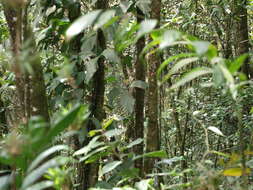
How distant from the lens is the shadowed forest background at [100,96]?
843 millimetres

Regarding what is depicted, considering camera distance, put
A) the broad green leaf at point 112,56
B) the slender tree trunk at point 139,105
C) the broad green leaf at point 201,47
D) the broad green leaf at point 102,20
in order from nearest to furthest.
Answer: the broad green leaf at point 201,47
the broad green leaf at point 102,20
the broad green leaf at point 112,56
the slender tree trunk at point 139,105

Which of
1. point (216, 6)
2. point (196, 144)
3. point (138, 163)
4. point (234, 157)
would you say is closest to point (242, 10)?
point (216, 6)

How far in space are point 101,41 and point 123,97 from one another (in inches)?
12.2

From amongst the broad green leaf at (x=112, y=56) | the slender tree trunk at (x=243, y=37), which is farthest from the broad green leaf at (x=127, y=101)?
the slender tree trunk at (x=243, y=37)

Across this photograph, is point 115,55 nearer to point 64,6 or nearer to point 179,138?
point 64,6

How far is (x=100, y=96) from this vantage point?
6.25 feet

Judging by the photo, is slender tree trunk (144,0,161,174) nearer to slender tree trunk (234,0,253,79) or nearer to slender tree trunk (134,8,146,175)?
slender tree trunk (134,8,146,175)

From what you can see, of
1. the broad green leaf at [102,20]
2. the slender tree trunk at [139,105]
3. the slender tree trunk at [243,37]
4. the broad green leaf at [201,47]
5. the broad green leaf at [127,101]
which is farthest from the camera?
the slender tree trunk at [243,37]

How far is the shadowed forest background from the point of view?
84cm

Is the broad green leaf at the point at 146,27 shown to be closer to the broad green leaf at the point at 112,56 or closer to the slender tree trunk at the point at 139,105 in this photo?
the broad green leaf at the point at 112,56

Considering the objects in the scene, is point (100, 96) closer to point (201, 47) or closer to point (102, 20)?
point (102, 20)

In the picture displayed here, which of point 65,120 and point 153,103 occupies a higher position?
point 153,103

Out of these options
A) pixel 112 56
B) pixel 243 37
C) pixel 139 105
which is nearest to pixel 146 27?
pixel 112 56

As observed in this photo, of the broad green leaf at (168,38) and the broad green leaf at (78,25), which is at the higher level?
the broad green leaf at (78,25)
